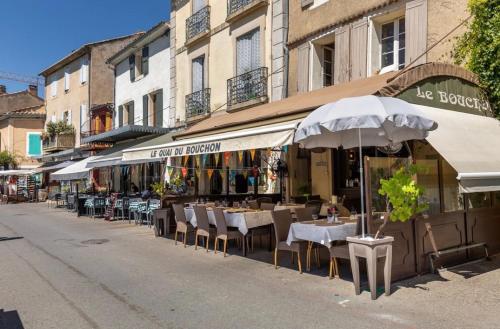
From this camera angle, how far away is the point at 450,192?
7586mm

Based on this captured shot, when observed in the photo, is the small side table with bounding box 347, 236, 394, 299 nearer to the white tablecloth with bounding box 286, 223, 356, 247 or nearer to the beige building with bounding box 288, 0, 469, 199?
the white tablecloth with bounding box 286, 223, 356, 247

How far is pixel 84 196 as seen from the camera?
64.3 feet

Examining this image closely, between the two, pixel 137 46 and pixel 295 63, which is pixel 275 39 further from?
pixel 137 46

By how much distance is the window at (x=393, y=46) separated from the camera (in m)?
10.9

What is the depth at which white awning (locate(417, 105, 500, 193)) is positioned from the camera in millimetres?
6621

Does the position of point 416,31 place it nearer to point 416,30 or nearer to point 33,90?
point 416,30

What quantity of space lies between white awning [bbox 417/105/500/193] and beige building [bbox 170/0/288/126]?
249 inches

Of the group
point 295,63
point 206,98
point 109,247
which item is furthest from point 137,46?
point 109,247

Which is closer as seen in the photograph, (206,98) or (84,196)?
(206,98)

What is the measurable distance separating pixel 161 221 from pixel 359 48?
6.61 m

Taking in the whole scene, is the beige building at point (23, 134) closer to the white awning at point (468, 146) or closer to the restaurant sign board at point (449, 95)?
the restaurant sign board at point (449, 95)

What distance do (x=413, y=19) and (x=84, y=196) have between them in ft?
49.1

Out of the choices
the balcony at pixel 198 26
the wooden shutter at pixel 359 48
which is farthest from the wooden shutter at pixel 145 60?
the wooden shutter at pixel 359 48

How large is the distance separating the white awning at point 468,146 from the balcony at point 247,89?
22.6 ft
